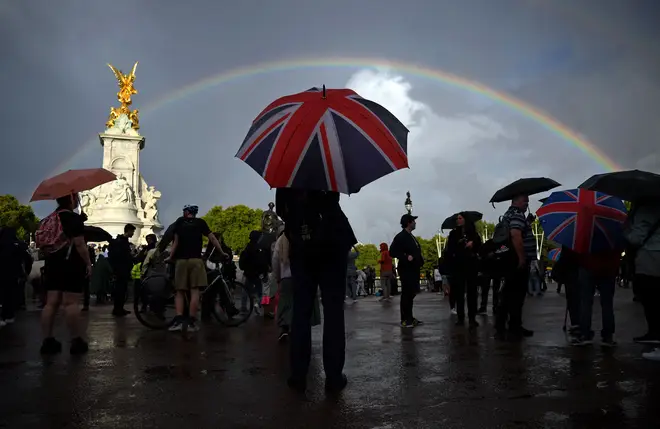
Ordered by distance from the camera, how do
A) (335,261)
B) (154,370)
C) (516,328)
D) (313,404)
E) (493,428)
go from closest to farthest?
(493,428), (313,404), (335,261), (154,370), (516,328)

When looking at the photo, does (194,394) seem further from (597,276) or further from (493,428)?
(597,276)

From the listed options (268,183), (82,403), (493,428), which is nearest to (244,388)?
(82,403)

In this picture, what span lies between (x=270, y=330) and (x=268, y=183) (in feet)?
19.3

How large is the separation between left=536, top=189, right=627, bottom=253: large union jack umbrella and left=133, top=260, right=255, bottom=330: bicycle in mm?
5553

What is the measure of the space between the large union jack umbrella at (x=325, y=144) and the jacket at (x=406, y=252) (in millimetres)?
5812

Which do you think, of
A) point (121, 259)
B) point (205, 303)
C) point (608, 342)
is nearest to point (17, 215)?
point (121, 259)

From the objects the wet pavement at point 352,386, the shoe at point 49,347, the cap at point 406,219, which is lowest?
the wet pavement at point 352,386

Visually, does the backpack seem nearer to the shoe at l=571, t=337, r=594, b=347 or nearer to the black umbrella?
the black umbrella

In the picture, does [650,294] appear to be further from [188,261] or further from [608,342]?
[188,261]

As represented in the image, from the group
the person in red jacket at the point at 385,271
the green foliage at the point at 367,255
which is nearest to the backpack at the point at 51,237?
the person in red jacket at the point at 385,271

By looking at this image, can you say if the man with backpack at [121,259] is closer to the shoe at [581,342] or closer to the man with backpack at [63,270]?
the man with backpack at [63,270]

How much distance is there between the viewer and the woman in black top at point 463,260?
10.8 m

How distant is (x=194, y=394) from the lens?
4.65 m

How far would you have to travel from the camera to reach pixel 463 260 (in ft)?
36.7
